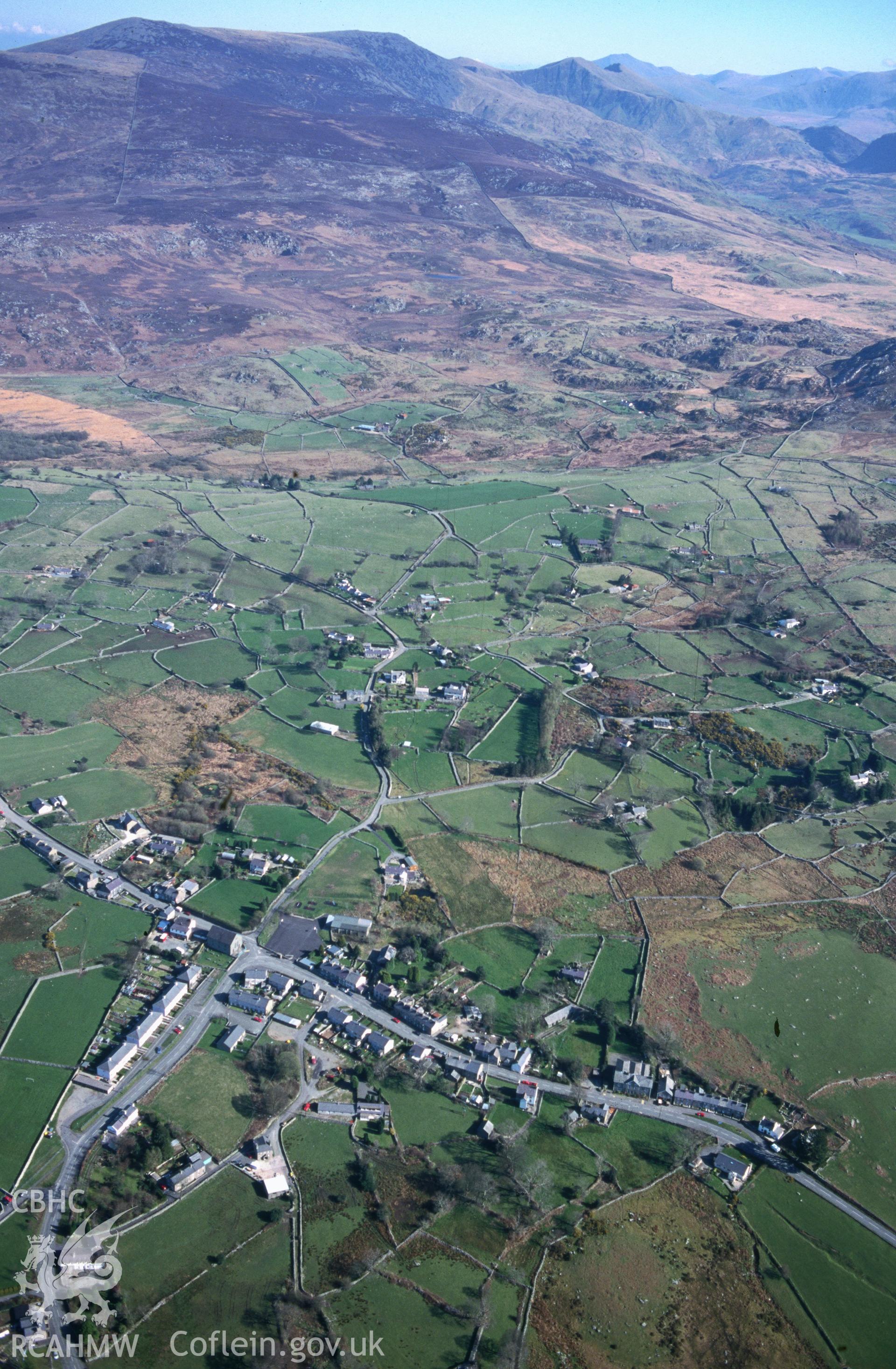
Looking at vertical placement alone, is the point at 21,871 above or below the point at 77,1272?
above

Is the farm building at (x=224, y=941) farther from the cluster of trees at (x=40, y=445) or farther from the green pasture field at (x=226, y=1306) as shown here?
the cluster of trees at (x=40, y=445)

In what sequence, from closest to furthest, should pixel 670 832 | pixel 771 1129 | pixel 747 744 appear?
pixel 771 1129, pixel 670 832, pixel 747 744

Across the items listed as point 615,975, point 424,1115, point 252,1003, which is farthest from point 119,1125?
point 615,975

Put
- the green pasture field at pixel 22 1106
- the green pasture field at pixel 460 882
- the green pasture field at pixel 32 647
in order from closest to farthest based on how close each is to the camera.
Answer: the green pasture field at pixel 22 1106 → the green pasture field at pixel 460 882 → the green pasture field at pixel 32 647

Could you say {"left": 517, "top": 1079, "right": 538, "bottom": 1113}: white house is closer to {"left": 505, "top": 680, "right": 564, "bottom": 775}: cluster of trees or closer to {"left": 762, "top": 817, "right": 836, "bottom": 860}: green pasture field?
{"left": 505, "top": 680, "right": 564, "bottom": 775}: cluster of trees

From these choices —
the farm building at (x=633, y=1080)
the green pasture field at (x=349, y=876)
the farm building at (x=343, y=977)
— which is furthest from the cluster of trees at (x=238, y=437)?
the farm building at (x=633, y=1080)

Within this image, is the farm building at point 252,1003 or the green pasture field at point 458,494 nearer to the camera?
the farm building at point 252,1003

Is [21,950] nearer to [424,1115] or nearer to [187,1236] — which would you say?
[187,1236]
